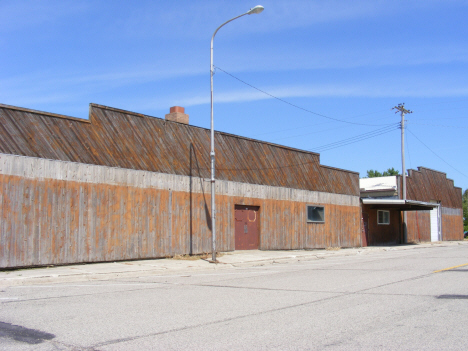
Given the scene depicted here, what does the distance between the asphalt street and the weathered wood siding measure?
3.34 meters

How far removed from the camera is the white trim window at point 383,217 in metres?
36.2

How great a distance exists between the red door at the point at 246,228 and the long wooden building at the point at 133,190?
0.05 meters

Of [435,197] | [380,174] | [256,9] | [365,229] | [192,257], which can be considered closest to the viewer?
[256,9]

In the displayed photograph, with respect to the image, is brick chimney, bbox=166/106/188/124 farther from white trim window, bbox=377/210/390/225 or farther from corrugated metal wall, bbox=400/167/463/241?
corrugated metal wall, bbox=400/167/463/241

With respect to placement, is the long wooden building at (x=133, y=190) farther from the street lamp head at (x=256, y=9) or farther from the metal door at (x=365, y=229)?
the metal door at (x=365, y=229)

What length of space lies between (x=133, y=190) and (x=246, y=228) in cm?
736

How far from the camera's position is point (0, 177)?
14492 mm

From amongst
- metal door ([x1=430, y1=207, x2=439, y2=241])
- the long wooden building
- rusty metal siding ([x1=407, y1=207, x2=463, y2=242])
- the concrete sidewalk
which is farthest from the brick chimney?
metal door ([x1=430, y1=207, x2=439, y2=241])

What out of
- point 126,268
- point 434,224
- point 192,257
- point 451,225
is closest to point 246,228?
point 192,257

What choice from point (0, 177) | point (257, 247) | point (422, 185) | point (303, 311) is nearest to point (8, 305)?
point (303, 311)

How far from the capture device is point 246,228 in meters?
23.7

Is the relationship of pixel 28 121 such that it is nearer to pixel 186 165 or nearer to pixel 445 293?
pixel 186 165

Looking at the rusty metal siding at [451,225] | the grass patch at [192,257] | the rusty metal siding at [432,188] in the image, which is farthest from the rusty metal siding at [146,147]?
the rusty metal siding at [451,225]

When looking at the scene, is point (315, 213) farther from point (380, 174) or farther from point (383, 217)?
point (380, 174)
